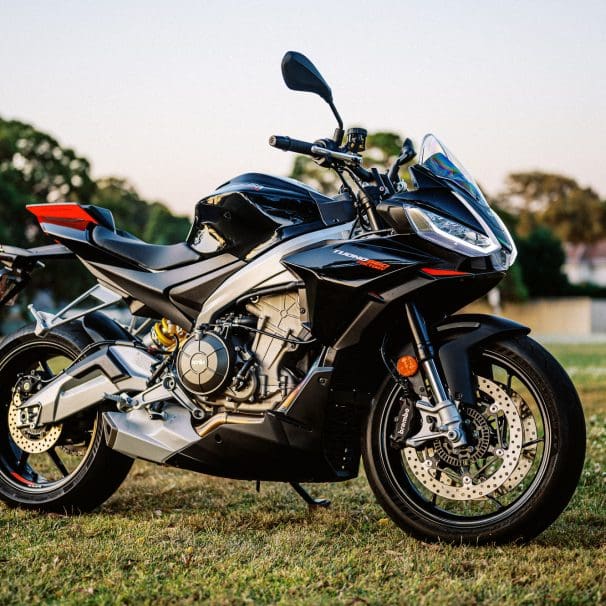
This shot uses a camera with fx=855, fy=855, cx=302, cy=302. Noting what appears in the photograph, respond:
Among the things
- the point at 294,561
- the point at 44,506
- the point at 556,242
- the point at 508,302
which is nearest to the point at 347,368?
the point at 294,561

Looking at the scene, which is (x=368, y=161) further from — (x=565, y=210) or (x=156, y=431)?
(x=565, y=210)

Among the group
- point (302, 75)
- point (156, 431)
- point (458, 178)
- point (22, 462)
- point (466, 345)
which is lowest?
point (22, 462)

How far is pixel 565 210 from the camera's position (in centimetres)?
6856

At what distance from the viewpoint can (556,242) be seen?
56.5 metres

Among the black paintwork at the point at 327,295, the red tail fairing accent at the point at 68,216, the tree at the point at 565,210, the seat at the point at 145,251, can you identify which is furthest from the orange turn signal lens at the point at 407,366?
the tree at the point at 565,210

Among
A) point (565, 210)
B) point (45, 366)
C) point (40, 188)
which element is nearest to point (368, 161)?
point (40, 188)

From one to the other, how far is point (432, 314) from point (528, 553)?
1.03 metres

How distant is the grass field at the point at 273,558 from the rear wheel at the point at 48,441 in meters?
0.12

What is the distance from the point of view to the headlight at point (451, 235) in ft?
11.0

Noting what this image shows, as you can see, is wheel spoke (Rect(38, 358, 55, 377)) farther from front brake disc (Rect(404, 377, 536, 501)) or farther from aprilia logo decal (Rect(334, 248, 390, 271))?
front brake disc (Rect(404, 377, 536, 501))

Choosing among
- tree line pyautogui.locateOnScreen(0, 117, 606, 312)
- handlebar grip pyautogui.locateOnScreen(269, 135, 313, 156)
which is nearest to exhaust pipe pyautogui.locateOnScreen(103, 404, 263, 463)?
handlebar grip pyautogui.locateOnScreen(269, 135, 313, 156)

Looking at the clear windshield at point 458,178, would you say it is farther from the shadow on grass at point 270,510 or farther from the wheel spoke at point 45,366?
the wheel spoke at point 45,366

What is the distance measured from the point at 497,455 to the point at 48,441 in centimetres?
236

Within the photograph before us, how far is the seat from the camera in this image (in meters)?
4.08
